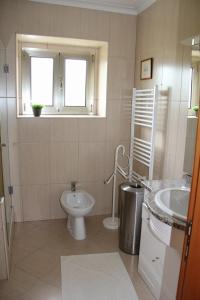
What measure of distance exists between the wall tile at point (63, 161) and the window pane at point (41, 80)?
→ 2.18ft

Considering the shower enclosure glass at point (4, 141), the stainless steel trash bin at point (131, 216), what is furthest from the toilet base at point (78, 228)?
the shower enclosure glass at point (4, 141)

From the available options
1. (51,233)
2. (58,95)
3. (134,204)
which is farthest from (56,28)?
(51,233)

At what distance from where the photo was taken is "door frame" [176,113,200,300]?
89cm

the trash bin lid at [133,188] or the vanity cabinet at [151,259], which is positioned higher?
the trash bin lid at [133,188]

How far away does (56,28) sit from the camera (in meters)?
2.81

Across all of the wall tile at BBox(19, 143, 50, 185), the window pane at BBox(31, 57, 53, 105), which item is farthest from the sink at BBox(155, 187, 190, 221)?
the window pane at BBox(31, 57, 53, 105)

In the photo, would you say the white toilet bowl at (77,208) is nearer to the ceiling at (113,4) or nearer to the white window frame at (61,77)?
A: the white window frame at (61,77)

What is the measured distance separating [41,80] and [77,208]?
5.40 feet

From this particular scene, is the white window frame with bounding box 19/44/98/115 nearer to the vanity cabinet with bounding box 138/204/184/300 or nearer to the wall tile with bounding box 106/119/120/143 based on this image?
→ the wall tile with bounding box 106/119/120/143

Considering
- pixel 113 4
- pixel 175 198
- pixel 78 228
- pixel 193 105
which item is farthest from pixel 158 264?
pixel 113 4

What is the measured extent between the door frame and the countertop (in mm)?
405

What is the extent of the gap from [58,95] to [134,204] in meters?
1.72

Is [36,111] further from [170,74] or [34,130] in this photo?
[170,74]

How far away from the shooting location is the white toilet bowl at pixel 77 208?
2684mm
